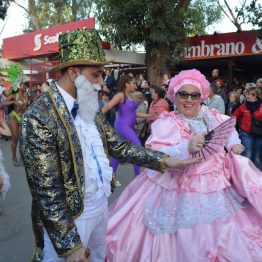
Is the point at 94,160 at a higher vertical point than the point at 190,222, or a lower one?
higher

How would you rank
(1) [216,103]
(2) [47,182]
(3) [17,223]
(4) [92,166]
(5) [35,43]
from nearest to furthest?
(2) [47,182], (4) [92,166], (3) [17,223], (1) [216,103], (5) [35,43]

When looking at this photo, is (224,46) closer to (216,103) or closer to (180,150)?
(216,103)

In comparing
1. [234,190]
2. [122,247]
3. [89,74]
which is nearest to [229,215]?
[234,190]

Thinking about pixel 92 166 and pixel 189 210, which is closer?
pixel 92 166

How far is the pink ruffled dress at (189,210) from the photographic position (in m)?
2.84

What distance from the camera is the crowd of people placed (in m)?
1.79

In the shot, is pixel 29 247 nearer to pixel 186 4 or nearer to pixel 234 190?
pixel 234 190

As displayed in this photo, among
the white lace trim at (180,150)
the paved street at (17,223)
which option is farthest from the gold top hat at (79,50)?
the paved street at (17,223)

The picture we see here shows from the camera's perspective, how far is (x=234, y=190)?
325 cm

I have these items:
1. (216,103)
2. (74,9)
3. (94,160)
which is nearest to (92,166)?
(94,160)

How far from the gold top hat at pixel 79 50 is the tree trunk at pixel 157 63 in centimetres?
1171

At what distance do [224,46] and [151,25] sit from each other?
342 cm

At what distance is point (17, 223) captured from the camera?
4637 mm

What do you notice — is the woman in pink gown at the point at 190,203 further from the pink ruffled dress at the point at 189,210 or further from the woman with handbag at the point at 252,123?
the woman with handbag at the point at 252,123
